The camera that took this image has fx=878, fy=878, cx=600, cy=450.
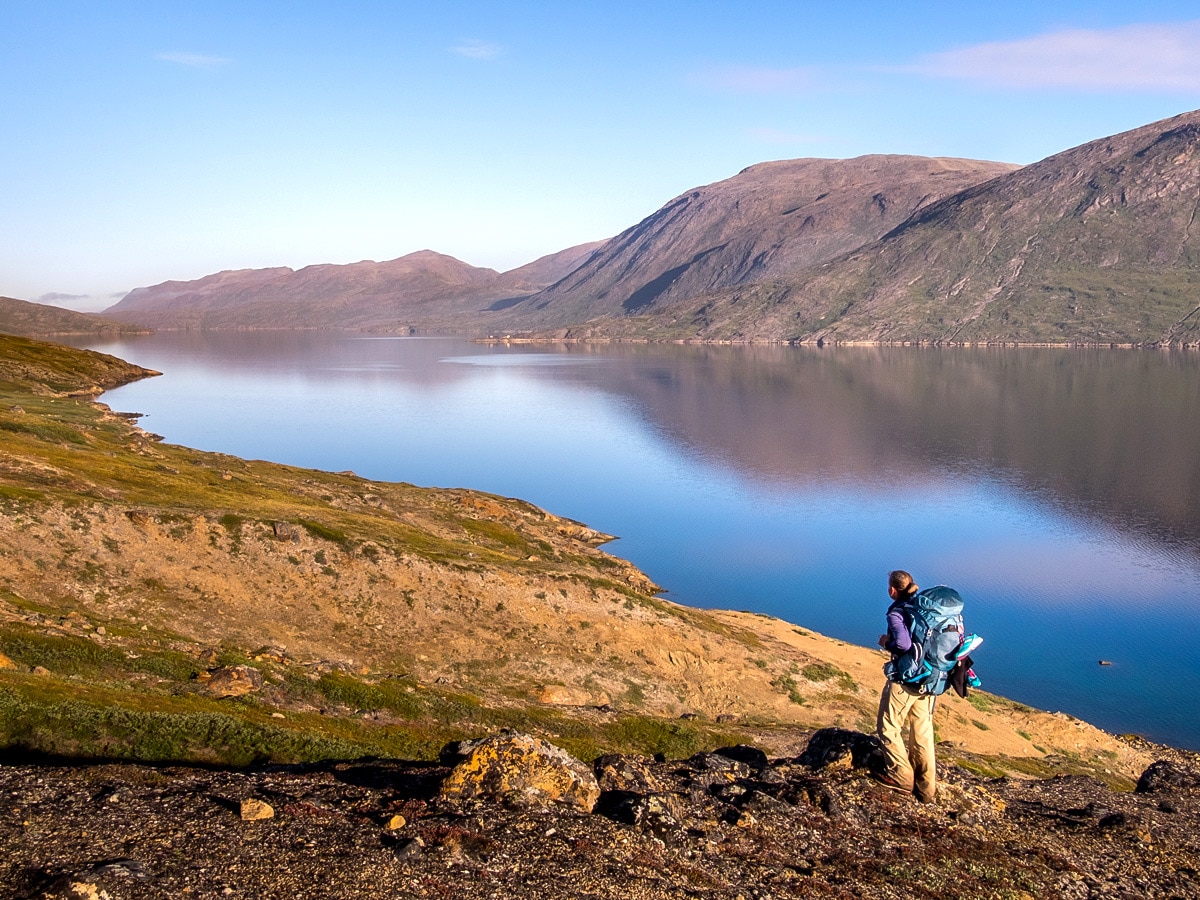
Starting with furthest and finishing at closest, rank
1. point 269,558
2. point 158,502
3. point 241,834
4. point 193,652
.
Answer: point 158,502 → point 269,558 → point 193,652 → point 241,834

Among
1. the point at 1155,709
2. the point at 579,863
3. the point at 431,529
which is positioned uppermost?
the point at 579,863

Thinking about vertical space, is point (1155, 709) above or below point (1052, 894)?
below

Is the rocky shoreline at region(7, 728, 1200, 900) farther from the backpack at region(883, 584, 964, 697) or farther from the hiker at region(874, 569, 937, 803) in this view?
the backpack at region(883, 584, 964, 697)

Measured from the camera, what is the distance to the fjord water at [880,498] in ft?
209

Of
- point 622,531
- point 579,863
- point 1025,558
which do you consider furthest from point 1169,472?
point 579,863

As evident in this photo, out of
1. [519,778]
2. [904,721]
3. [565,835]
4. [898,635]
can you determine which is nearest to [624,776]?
[519,778]

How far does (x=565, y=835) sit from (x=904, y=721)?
317 inches

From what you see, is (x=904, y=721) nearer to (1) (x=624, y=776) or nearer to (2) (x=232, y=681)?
(1) (x=624, y=776)

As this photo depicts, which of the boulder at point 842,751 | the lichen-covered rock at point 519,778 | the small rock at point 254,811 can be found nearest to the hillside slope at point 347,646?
the small rock at point 254,811

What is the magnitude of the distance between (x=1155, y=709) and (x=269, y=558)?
52.6m

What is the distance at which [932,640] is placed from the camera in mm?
18531

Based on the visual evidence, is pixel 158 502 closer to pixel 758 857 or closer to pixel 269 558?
pixel 269 558

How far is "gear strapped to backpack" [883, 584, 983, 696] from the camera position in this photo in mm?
18516

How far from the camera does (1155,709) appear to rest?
176 feet
